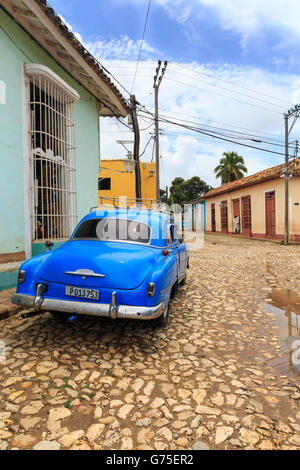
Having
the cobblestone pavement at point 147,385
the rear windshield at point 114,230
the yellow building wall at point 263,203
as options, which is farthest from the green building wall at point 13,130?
the yellow building wall at point 263,203

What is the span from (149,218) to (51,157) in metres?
3.49

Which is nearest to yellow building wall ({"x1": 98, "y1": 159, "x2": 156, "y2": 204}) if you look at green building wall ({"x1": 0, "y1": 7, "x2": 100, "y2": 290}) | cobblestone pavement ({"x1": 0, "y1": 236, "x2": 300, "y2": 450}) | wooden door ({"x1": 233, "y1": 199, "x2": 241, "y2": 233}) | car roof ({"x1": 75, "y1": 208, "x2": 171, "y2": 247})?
wooden door ({"x1": 233, "y1": 199, "x2": 241, "y2": 233})

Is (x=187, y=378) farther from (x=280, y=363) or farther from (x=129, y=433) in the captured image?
(x=280, y=363)

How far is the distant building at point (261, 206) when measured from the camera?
51.0 feet

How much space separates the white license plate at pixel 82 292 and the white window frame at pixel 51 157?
2.92 meters

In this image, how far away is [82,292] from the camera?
9.14 feet

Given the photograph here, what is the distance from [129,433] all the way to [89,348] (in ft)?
4.19

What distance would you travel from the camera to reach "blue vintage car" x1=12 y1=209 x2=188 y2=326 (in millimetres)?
2693

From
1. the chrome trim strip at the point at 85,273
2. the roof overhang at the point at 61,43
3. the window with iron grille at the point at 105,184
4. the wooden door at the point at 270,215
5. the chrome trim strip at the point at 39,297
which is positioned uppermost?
the roof overhang at the point at 61,43

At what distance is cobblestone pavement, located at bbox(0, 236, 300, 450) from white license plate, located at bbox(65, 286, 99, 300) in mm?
611

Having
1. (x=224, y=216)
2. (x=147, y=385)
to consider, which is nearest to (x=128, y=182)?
(x=224, y=216)

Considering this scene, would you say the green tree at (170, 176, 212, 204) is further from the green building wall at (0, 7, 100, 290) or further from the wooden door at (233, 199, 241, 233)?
the green building wall at (0, 7, 100, 290)

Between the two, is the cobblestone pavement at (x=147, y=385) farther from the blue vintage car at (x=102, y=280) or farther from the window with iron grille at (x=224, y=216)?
the window with iron grille at (x=224, y=216)
